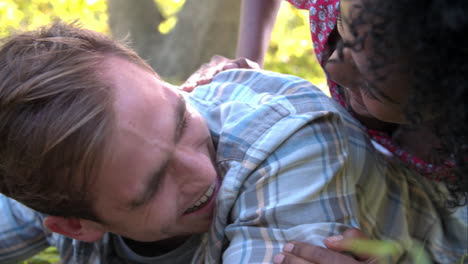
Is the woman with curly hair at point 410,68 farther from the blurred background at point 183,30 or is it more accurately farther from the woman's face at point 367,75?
the blurred background at point 183,30

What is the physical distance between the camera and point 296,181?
142 centimetres

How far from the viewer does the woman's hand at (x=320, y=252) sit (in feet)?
4.23

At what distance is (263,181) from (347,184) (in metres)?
0.27

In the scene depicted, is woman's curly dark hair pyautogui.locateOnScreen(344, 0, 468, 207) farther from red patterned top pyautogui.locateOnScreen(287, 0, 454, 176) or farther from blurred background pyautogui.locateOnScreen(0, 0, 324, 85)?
blurred background pyautogui.locateOnScreen(0, 0, 324, 85)

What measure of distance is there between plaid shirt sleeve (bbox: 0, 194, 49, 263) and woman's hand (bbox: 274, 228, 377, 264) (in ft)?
3.23

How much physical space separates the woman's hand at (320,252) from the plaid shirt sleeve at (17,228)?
0.99m

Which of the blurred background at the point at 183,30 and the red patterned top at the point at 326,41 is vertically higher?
the red patterned top at the point at 326,41

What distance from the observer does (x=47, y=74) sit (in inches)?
52.6

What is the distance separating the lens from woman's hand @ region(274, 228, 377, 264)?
129 cm

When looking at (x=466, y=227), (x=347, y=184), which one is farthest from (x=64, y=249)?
(x=466, y=227)

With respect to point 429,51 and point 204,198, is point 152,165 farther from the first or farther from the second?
point 429,51

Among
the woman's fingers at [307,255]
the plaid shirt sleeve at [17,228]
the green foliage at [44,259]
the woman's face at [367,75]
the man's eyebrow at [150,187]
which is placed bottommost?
the green foliage at [44,259]

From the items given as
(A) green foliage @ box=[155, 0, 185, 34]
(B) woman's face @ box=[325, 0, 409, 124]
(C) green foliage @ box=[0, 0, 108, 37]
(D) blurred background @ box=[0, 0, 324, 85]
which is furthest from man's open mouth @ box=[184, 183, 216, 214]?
(C) green foliage @ box=[0, 0, 108, 37]

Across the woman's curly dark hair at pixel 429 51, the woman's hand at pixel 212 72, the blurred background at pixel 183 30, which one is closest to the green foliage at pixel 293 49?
the blurred background at pixel 183 30
